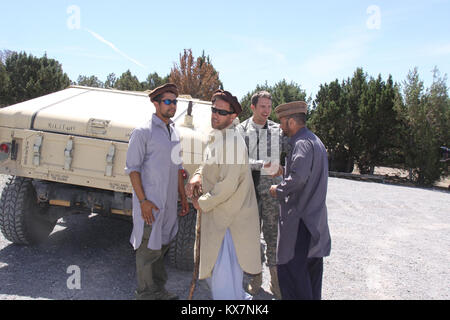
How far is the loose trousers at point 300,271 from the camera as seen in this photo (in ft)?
8.89

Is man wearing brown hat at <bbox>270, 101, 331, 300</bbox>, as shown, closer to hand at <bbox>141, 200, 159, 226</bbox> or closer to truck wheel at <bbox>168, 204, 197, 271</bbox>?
hand at <bbox>141, 200, 159, 226</bbox>

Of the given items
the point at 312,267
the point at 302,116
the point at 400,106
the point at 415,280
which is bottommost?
the point at 415,280

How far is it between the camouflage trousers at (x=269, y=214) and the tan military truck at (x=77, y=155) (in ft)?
2.24

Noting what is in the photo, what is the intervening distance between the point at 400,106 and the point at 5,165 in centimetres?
1637

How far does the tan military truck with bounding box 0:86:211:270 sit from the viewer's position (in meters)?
3.77

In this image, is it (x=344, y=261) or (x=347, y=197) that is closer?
(x=344, y=261)

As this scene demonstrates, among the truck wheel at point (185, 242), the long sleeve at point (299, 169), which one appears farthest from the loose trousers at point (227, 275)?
the truck wheel at point (185, 242)

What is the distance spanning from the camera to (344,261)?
502 cm

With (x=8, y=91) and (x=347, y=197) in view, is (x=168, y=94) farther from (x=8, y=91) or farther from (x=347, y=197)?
(x=8, y=91)

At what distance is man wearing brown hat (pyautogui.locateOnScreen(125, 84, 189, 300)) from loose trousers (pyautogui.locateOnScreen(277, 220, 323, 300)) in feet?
3.28

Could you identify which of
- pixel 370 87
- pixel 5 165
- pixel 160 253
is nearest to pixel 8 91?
pixel 370 87

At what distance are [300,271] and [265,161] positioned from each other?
1222 millimetres

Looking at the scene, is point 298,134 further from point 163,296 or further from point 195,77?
point 195,77

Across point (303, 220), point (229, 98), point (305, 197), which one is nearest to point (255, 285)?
point (303, 220)
